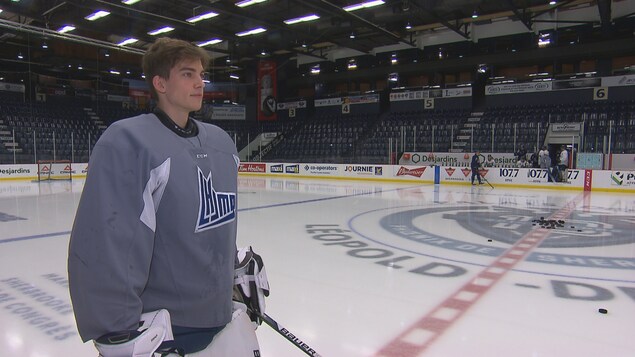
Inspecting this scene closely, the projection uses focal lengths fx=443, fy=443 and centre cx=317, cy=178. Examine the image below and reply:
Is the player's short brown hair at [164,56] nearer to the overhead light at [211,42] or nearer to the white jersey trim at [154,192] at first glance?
the white jersey trim at [154,192]

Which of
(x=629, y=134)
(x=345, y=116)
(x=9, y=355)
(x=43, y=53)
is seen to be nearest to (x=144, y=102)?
(x=43, y=53)

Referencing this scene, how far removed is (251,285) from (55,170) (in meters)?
18.0

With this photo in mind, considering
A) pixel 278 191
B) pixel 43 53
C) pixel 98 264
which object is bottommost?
pixel 278 191

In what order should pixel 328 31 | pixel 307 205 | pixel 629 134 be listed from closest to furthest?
pixel 307 205, pixel 629 134, pixel 328 31

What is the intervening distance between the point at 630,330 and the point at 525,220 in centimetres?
489

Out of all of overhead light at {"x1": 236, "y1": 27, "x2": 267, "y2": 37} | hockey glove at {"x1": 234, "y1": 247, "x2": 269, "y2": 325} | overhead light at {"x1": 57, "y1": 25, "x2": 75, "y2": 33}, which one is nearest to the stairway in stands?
overhead light at {"x1": 236, "y1": 27, "x2": 267, "y2": 37}

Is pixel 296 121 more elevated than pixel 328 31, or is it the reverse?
pixel 328 31

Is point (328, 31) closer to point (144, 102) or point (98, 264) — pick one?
point (144, 102)

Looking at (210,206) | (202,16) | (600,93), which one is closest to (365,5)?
(202,16)

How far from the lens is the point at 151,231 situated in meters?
1.07

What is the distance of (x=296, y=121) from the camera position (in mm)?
26219

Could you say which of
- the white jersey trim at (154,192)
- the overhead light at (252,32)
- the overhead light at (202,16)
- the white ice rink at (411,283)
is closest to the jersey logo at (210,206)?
the white jersey trim at (154,192)

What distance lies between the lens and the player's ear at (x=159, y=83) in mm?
1222

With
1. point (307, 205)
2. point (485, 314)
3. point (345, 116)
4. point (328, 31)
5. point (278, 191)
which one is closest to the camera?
point (485, 314)
